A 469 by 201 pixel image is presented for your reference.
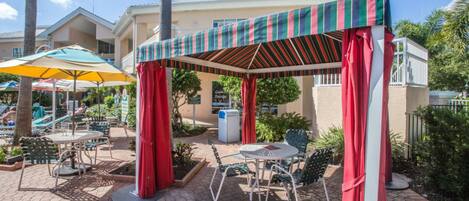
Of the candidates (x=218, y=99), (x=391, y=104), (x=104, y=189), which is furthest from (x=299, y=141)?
(x=218, y=99)

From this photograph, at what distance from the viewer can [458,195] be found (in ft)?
16.4

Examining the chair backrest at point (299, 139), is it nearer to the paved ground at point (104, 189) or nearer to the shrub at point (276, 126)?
the paved ground at point (104, 189)

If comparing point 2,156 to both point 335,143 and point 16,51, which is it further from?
point 16,51

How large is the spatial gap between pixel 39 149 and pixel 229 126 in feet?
21.4

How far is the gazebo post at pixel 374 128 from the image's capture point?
99.9 inches

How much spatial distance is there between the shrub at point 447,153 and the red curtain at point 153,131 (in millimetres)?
5226

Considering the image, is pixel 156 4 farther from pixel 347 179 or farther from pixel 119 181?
pixel 347 179

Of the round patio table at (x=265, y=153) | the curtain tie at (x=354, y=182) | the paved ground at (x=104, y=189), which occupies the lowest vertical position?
the paved ground at (x=104, y=189)

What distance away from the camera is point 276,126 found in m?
10.0

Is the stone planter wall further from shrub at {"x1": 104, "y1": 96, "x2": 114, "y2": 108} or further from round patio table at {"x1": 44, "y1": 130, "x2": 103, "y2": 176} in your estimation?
shrub at {"x1": 104, "y1": 96, "x2": 114, "y2": 108}

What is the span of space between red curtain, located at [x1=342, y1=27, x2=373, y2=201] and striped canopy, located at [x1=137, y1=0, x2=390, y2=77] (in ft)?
0.72

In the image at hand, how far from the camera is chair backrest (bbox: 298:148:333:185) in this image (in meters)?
4.02

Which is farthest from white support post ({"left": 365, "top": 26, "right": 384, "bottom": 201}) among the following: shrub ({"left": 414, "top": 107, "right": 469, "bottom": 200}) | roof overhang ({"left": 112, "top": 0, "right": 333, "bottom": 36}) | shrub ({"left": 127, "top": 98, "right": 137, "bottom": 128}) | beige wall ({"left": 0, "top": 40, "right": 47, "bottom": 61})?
beige wall ({"left": 0, "top": 40, "right": 47, "bottom": 61})

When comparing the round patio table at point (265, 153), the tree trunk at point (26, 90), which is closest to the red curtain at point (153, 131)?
the round patio table at point (265, 153)
